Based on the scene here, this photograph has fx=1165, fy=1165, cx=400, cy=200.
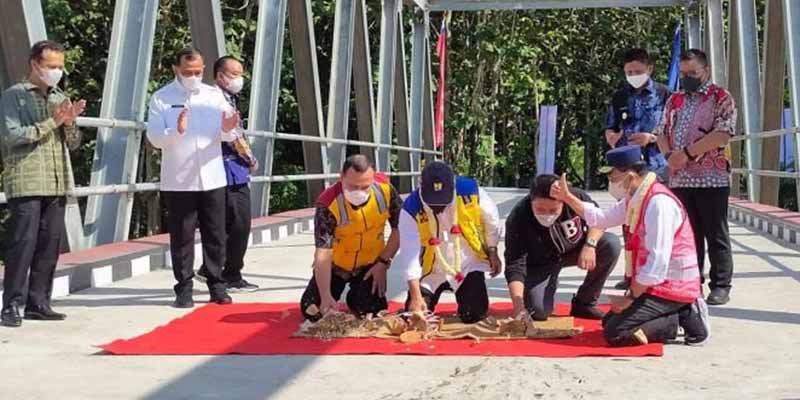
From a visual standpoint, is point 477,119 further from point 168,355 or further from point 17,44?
point 168,355

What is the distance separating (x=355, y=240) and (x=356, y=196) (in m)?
0.29

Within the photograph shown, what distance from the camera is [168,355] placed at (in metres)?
4.55

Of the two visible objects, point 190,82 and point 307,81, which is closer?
point 190,82

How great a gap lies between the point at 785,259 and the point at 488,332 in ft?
12.8

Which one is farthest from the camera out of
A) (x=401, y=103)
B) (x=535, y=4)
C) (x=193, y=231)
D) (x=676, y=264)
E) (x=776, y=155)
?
(x=535, y=4)

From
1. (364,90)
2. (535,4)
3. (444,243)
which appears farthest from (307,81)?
(444,243)

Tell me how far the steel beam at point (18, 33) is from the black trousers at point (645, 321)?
3.54m

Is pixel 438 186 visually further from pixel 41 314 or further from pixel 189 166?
pixel 41 314

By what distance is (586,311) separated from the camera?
5.47 metres

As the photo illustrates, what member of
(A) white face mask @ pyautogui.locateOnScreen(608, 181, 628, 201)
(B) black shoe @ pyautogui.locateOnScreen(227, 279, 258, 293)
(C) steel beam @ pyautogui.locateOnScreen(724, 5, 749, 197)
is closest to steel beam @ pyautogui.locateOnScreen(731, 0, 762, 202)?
(C) steel beam @ pyautogui.locateOnScreen(724, 5, 749, 197)

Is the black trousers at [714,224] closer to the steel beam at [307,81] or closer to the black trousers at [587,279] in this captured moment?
the black trousers at [587,279]

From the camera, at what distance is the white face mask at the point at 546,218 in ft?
17.2

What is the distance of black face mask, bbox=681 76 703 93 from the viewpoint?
589cm

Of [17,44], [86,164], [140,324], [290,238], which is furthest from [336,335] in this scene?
[86,164]
